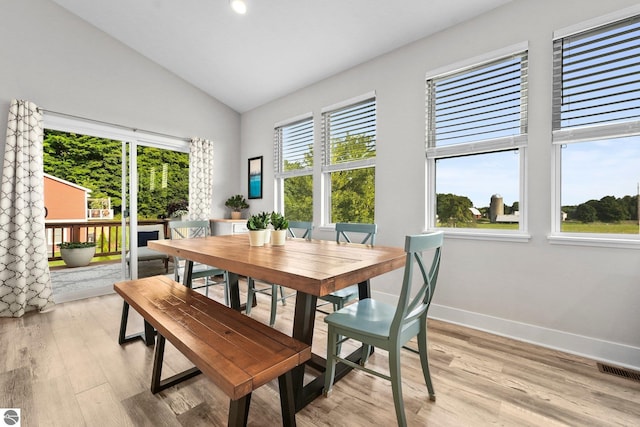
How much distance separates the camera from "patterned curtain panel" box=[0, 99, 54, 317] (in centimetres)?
290

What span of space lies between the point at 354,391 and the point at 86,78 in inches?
176

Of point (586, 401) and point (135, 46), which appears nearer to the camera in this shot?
point (586, 401)

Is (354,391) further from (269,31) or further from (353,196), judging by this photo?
(269,31)

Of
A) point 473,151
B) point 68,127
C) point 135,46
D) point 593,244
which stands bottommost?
point 593,244

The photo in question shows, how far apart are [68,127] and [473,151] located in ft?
14.9

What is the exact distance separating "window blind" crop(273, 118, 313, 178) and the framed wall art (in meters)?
0.41

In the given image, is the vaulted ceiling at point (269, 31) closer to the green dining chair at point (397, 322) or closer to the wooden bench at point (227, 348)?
the green dining chair at point (397, 322)

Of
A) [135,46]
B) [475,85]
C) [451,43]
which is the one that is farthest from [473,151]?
[135,46]

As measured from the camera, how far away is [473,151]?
8.68 ft

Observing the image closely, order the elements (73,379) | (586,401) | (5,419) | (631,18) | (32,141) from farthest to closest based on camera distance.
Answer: (32,141), (631,18), (73,379), (586,401), (5,419)

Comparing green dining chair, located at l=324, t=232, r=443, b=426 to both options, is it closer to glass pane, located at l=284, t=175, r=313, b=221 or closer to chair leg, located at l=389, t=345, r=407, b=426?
chair leg, located at l=389, t=345, r=407, b=426

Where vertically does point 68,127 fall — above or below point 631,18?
below

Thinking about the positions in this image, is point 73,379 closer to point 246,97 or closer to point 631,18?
point 246,97

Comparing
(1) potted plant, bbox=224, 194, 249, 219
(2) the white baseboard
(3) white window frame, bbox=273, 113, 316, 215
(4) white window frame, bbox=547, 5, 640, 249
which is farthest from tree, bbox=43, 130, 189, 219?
(4) white window frame, bbox=547, 5, 640, 249
